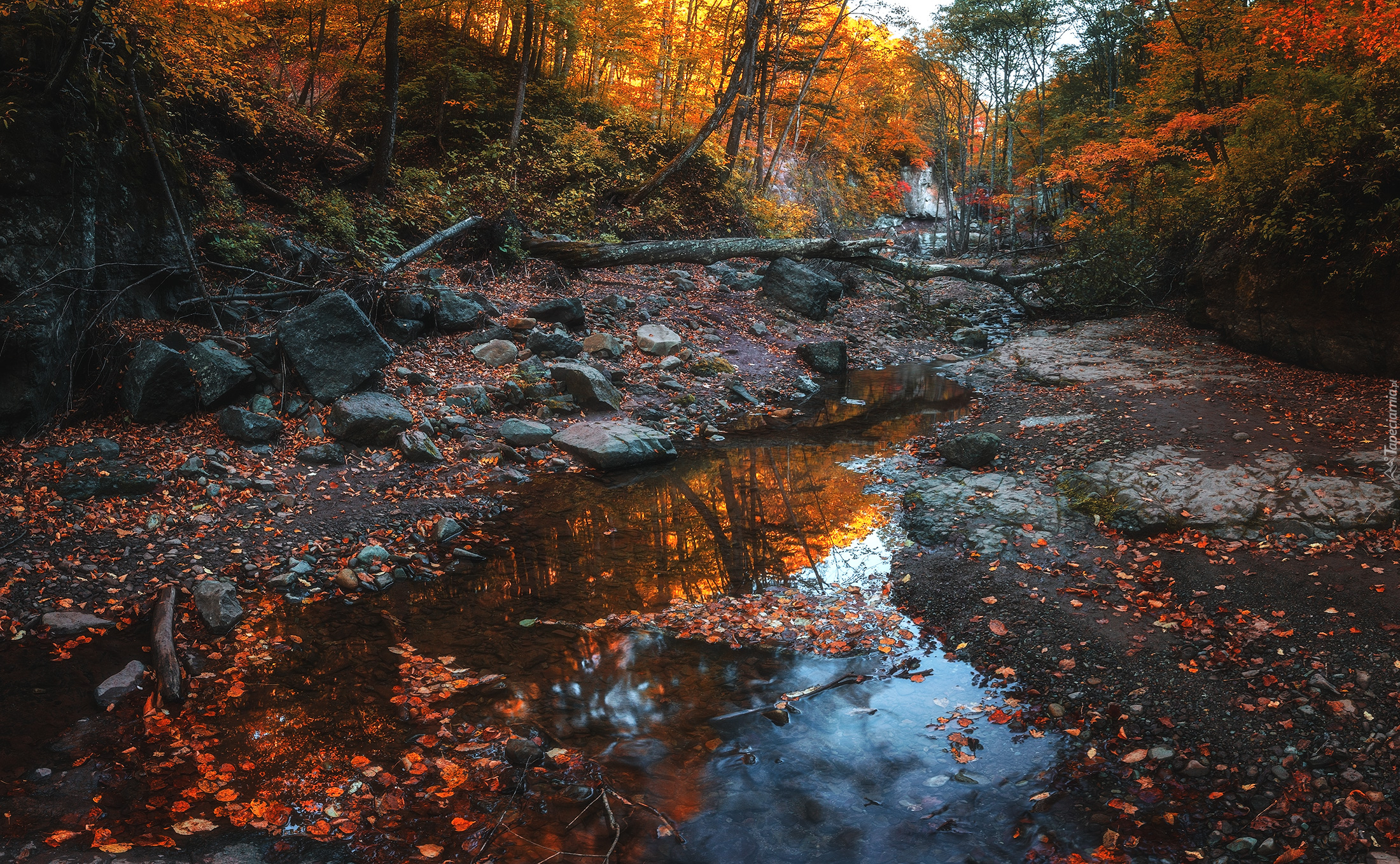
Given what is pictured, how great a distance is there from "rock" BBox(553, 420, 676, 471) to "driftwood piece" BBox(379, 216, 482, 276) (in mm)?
4309

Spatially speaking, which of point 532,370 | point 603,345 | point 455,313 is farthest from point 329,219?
point 603,345

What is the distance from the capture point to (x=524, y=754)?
12.5ft

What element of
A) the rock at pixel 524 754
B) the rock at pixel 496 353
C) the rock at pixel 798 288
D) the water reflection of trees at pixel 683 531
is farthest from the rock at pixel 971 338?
the rock at pixel 524 754

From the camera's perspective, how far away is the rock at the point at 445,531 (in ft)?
21.4

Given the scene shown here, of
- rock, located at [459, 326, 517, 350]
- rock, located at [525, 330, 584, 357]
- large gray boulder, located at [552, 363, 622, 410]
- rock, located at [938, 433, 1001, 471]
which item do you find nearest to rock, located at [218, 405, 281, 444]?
rock, located at [459, 326, 517, 350]

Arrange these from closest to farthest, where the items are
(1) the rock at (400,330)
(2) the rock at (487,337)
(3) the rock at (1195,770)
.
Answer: (3) the rock at (1195,770) → (1) the rock at (400,330) → (2) the rock at (487,337)

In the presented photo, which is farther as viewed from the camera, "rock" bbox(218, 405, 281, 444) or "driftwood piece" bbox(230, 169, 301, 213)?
"driftwood piece" bbox(230, 169, 301, 213)

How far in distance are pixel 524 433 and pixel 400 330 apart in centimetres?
299

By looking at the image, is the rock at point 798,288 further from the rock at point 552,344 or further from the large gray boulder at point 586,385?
the large gray boulder at point 586,385

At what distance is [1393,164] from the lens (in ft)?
27.6

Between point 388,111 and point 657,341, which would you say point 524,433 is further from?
point 388,111

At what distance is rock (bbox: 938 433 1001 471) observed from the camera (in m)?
8.20

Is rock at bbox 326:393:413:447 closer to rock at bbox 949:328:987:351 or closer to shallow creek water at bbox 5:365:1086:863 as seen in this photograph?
shallow creek water at bbox 5:365:1086:863

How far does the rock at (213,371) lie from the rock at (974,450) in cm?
872
